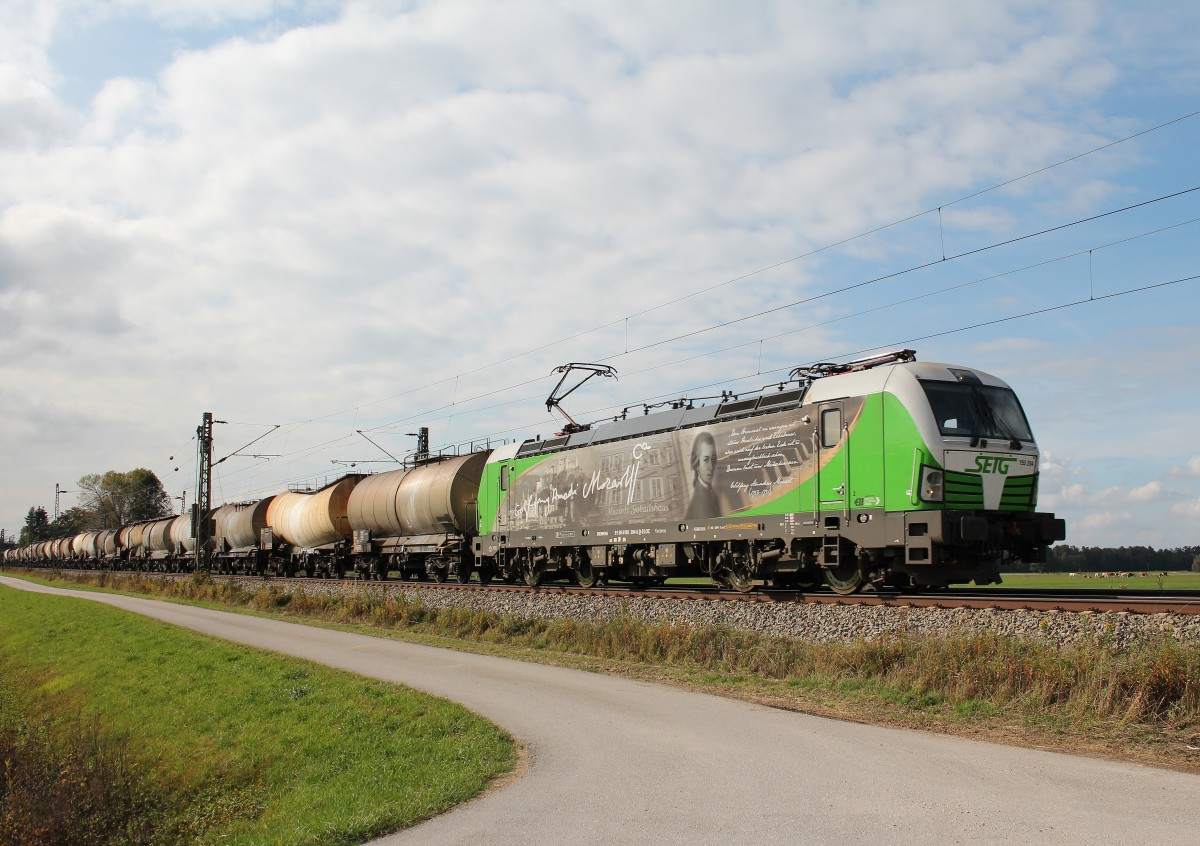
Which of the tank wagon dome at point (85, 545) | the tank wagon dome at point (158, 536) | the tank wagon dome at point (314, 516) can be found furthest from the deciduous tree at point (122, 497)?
the tank wagon dome at point (314, 516)

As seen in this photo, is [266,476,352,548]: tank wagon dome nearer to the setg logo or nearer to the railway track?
the railway track

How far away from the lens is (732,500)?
18.7 metres

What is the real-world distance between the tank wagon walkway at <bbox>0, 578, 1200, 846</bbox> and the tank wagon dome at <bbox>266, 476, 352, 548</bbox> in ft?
87.9

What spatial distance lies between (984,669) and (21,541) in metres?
190

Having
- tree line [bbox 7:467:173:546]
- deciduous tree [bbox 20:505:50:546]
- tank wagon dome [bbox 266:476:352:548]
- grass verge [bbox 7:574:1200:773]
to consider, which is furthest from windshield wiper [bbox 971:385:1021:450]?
deciduous tree [bbox 20:505:50:546]

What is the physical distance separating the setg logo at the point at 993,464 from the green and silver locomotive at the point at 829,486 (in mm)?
27

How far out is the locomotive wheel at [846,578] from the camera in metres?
16.6

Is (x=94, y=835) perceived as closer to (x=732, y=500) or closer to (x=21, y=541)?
(x=732, y=500)

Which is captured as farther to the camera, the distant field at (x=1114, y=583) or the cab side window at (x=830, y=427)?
the distant field at (x=1114, y=583)

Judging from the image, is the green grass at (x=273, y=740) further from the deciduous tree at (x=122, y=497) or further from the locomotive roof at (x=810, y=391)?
the deciduous tree at (x=122, y=497)

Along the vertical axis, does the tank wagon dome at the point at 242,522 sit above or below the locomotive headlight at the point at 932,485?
below

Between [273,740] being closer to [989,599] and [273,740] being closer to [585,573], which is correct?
[989,599]

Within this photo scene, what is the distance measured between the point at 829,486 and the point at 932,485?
6.82 ft
